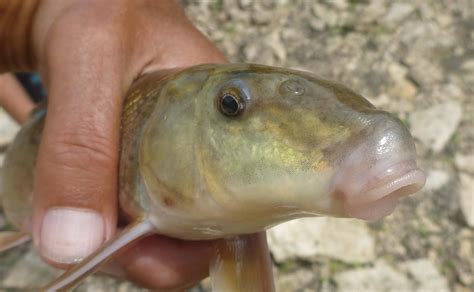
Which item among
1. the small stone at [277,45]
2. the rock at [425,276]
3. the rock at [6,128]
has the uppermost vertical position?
the small stone at [277,45]

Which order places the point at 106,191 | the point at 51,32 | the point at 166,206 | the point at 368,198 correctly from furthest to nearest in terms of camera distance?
the point at 51,32, the point at 106,191, the point at 166,206, the point at 368,198

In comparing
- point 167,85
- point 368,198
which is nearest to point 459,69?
point 167,85

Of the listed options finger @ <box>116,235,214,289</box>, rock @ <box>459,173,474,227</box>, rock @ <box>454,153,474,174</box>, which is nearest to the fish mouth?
finger @ <box>116,235,214,289</box>

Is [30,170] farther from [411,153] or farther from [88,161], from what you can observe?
[411,153]

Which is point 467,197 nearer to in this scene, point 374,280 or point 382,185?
point 374,280

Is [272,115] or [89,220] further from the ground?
[272,115]

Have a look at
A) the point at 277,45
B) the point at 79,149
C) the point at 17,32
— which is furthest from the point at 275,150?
the point at 277,45

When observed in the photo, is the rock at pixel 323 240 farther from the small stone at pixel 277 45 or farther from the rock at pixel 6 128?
the rock at pixel 6 128

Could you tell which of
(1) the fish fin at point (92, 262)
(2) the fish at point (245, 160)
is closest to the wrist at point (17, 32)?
(2) the fish at point (245, 160)
